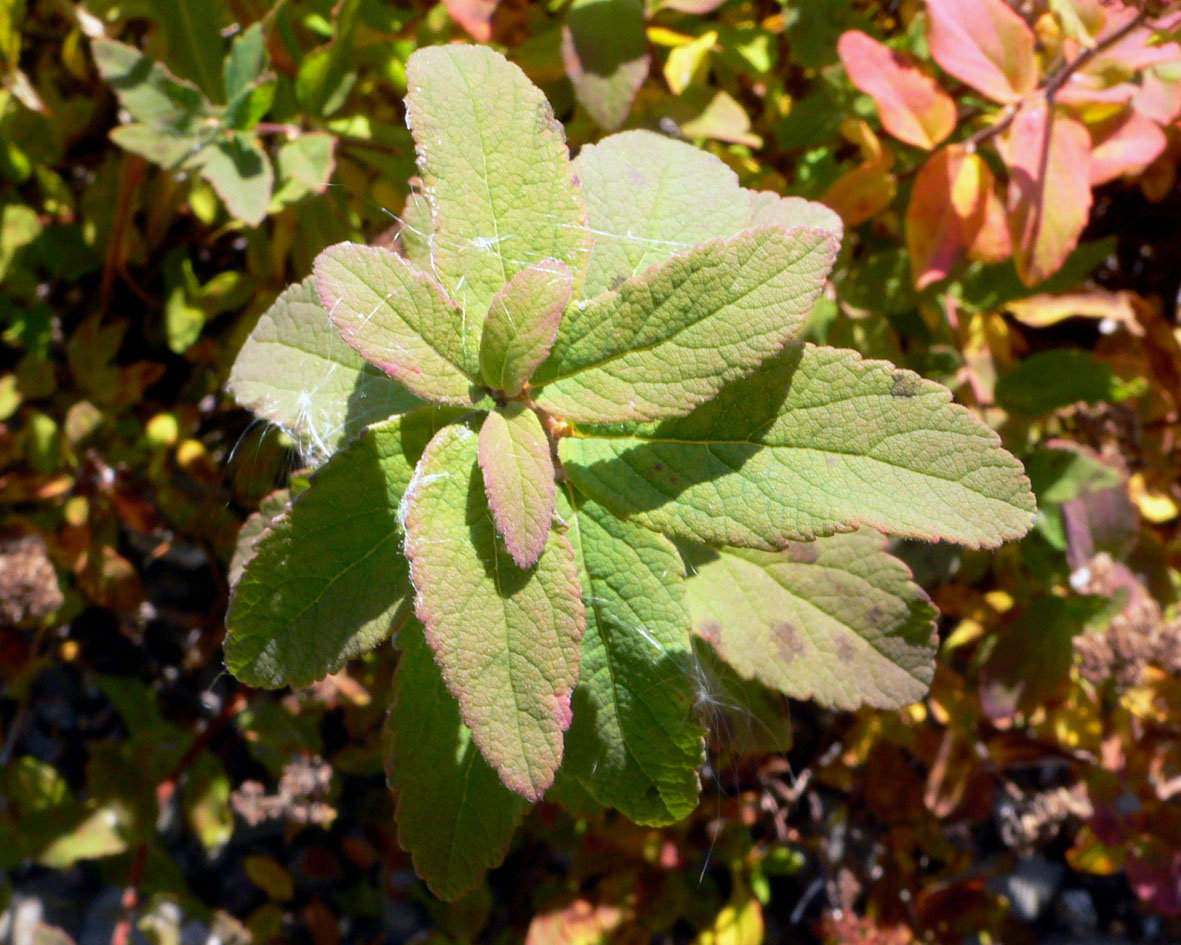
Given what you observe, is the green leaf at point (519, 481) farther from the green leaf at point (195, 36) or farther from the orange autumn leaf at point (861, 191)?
the green leaf at point (195, 36)

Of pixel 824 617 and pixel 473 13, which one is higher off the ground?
pixel 473 13

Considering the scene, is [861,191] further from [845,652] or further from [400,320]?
[400,320]

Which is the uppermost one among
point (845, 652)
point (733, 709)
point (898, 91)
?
point (898, 91)

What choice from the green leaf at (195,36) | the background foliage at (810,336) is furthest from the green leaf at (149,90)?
the green leaf at (195,36)

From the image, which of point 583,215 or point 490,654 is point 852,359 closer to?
point 583,215

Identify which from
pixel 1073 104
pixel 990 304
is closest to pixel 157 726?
pixel 990 304

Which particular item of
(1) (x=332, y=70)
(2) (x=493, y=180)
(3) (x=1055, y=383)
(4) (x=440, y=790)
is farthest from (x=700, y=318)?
(3) (x=1055, y=383)

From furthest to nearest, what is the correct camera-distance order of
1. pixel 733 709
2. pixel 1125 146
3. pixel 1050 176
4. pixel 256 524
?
pixel 1125 146
pixel 1050 176
pixel 733 709
pixel 256 524
